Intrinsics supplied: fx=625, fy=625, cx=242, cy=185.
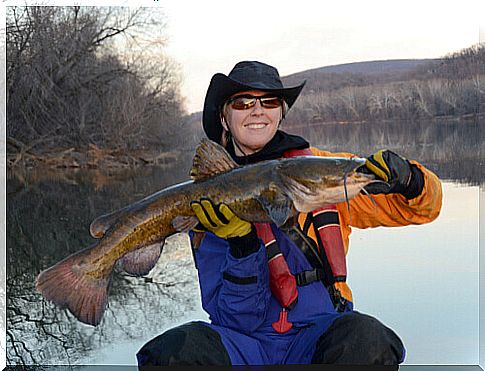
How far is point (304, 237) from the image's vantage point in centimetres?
226

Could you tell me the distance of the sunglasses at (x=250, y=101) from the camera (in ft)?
7.75

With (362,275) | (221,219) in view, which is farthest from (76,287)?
(362,275)

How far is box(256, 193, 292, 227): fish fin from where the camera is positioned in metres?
1.97

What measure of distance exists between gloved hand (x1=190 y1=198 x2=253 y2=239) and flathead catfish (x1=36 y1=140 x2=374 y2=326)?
0.08ft

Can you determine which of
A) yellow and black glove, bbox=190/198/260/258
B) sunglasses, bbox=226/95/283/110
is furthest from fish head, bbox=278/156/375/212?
sunglasses, bbox=226/95/283/110

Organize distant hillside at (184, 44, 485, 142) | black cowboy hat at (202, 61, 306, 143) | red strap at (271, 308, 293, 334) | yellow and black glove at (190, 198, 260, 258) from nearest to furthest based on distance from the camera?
yellow and black glove at (190, 198, 260, 258) < red strap at (271, 308, 293, 334) < black cowboy hat at (202, 61, 306, 143) < distant hillside at (184, 44, 485, 142)

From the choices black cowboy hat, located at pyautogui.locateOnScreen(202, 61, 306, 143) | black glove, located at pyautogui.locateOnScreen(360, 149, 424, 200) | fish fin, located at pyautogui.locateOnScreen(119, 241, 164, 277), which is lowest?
fish fin, located at pyautogui.locateOnScreen(119, 241, 164, 277)

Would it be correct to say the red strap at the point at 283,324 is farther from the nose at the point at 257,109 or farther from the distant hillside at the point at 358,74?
the distant hillside at the point at 358,74

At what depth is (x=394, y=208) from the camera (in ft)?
7.22

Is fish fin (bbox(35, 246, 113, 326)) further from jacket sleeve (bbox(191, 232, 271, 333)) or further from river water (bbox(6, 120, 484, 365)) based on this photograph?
river water (bbox(6, 120, 484, 365))

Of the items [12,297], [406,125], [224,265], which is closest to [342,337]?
[224,265]

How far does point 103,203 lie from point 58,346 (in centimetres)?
501

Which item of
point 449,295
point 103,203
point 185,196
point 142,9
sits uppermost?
point 142,9

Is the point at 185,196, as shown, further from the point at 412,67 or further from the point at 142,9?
the point at 142,9
